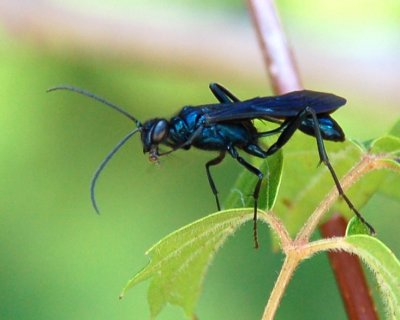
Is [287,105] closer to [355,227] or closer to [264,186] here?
[264,186]

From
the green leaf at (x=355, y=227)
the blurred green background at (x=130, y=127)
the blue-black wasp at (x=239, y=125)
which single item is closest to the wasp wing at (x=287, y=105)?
the blue-black wasp at (x=239, y=125)

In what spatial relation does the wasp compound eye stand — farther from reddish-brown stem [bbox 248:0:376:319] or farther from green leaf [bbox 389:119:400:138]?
green leaf [bbox 389:119:400:138]

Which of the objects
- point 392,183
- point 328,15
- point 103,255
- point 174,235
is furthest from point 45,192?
point 174,235

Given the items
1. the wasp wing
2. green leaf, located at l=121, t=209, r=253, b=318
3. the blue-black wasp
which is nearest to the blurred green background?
the blue-black wasp

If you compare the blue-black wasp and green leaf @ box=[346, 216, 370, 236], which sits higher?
the blue-black wasp

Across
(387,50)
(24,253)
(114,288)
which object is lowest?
(114,288)

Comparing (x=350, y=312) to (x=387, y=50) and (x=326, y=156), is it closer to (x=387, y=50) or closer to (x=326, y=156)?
(x=326, y=156)
